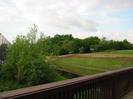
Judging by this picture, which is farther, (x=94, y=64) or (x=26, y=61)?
(x=94, y=64)

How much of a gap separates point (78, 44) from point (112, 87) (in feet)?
218

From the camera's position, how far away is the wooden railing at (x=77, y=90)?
268 centimetres

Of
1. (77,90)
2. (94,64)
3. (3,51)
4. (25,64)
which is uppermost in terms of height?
(3,51)

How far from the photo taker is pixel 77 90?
4000 millimetres

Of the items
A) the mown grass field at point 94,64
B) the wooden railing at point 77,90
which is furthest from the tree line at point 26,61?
the wooden railing at point 77,90

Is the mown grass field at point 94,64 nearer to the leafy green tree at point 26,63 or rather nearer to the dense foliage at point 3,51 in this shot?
the leafy green tree at point 26,63

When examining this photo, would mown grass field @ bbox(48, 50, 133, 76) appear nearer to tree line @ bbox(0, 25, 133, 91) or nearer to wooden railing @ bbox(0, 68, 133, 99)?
tree line @ bbox(0, 25, 133, 91)

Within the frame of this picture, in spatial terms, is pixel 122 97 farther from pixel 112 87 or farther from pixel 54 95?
pixel 54 95

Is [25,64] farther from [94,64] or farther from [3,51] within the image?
[94,64]

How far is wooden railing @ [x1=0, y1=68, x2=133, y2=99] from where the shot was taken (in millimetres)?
2682

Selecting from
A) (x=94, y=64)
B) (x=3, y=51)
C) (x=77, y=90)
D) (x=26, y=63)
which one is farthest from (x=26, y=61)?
(x=77, y=90)

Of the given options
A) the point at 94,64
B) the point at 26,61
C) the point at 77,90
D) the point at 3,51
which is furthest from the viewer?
the point at 94,64

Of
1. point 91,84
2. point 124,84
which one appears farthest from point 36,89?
point 124,84

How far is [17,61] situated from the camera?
21.2 meters
